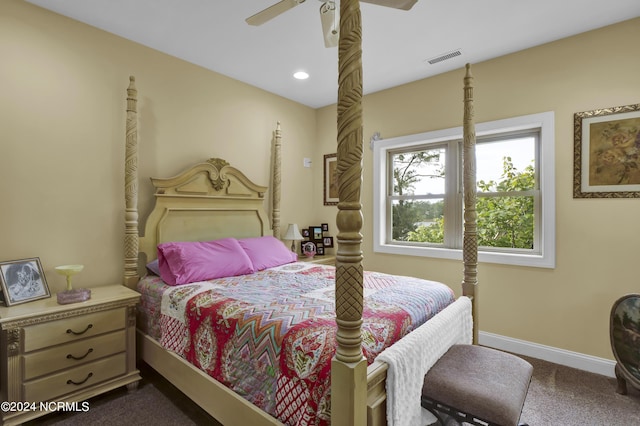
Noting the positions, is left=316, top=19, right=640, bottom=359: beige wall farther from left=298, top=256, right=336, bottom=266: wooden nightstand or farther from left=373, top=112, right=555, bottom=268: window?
left=298, top=256, right=336, bottom=266: wooden nightstand

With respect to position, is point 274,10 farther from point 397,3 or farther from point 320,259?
point 320,259

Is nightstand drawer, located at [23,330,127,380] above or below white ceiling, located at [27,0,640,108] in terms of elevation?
below

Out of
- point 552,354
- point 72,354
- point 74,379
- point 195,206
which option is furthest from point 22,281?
point 552,354

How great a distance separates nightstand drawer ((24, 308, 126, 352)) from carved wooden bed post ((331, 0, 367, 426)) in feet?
5.79

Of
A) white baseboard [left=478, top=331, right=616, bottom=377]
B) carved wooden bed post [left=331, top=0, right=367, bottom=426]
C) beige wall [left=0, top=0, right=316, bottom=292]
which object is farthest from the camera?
white baseboard [left=478, top=331, right=616, bottom=377]

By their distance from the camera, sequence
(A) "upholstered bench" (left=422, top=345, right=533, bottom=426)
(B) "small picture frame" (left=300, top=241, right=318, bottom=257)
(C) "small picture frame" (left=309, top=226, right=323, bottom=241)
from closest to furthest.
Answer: (A) "upholstered bench" (left=422, top=345, right=533, bottom=426), (B) "small picture frame" (left=300, top=241, right=318, bottom=257), (C) "small picture frame" (left=309, top=226, right=323, bottom=241)

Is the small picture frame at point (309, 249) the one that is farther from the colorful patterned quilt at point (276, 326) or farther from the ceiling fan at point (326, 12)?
the ceiling fan at point (326, 12)

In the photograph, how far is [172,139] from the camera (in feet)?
9.90

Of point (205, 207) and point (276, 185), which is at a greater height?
point (276, 185)

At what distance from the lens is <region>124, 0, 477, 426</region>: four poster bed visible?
114 centimetres

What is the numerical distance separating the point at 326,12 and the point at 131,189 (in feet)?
6.34

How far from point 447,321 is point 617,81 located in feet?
7.59

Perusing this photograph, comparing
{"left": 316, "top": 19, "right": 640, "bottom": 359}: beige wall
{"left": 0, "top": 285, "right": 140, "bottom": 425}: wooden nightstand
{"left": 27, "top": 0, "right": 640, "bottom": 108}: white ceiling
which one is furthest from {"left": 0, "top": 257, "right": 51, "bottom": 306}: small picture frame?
{"left": 316, "top": 19, "right": 640, "bottom": 359}: beige wall

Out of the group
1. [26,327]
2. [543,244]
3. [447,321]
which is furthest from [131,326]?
[543,244]
